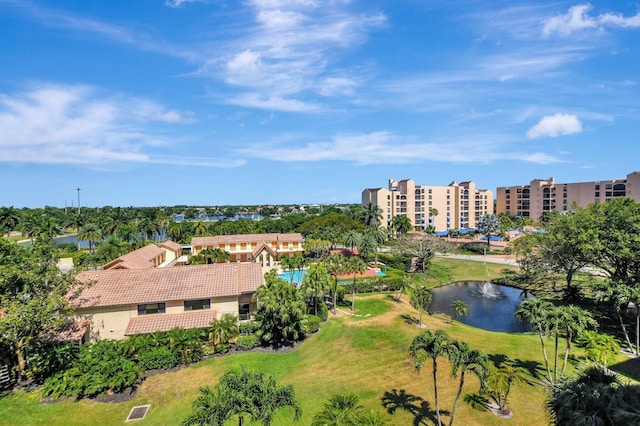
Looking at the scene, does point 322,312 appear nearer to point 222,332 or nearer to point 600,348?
point 222,332

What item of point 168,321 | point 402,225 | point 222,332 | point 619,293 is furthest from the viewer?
point 402,225

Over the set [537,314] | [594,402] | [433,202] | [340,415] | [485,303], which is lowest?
[485,303]

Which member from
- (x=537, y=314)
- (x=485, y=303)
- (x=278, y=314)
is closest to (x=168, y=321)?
(x=278, y=314)

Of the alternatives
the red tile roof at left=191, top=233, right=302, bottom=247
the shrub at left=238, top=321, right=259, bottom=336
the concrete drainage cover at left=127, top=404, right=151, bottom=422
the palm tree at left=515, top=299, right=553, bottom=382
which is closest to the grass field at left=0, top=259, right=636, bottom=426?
the concrete drainage cover at left=127, top=404, right=151, bottom=422

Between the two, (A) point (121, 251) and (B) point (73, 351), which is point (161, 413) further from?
(A) point (121, 251)

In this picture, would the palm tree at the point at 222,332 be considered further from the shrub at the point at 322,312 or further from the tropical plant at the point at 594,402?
the tropical plant at the point at 594,402

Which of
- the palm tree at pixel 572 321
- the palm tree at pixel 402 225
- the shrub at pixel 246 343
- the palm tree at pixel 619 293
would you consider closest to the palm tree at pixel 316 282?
the shrub at pixel 246 343
